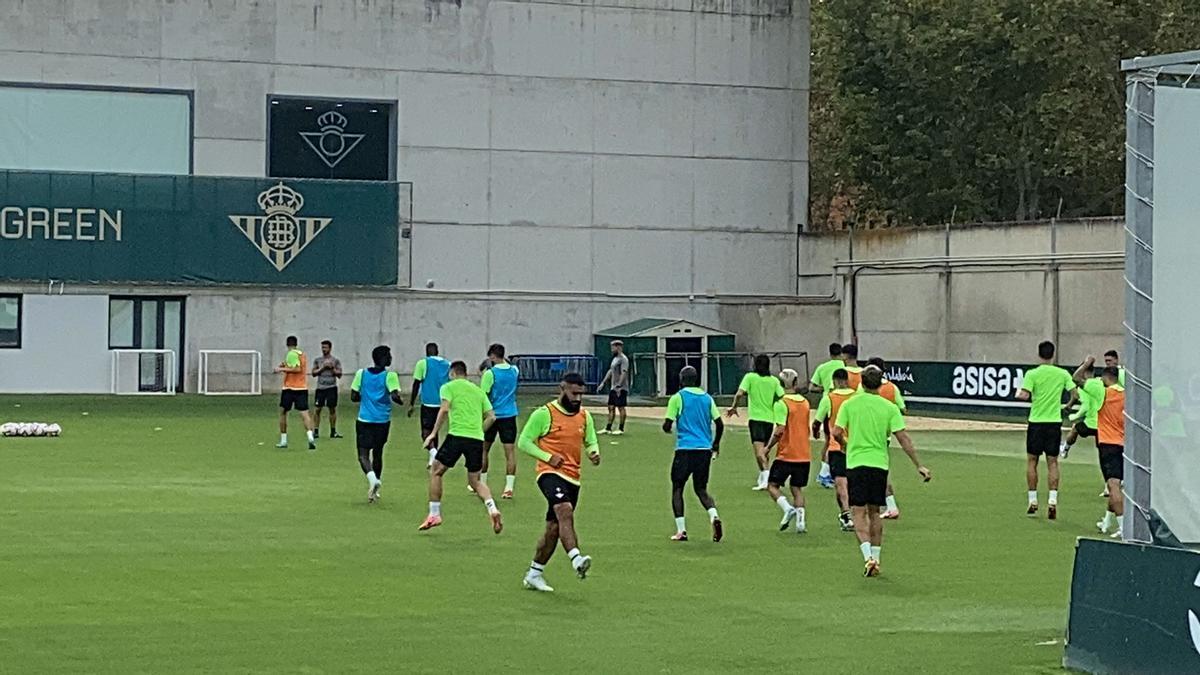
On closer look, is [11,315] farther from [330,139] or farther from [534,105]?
[534,105]

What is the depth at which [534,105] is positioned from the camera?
60.2 metres

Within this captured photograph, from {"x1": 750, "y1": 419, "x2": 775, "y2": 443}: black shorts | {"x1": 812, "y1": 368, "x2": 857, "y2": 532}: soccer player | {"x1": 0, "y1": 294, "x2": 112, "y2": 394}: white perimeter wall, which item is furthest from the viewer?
{"x1": 0, "y1": 294, "x2": 112, "y2": 394}: white perimeter wall

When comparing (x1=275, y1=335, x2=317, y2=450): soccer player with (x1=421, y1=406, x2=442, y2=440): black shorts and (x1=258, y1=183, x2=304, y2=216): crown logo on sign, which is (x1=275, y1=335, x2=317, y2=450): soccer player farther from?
(x1=258, y1=183, x2=304, y2=216): crown logo on sign

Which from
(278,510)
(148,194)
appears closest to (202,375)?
(148,194)

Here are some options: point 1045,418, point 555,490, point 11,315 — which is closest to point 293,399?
point 1045,418

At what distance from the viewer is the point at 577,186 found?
61.0 meters

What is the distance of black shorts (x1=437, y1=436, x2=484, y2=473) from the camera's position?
22734 millimetres

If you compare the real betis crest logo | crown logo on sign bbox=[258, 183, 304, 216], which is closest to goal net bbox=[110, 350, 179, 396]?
the real betis crest logo

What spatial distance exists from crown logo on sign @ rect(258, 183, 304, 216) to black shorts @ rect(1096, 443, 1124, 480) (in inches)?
1452

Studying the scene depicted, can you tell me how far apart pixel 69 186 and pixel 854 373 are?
3510 centimetres

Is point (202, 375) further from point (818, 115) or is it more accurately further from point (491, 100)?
point (818, 115)

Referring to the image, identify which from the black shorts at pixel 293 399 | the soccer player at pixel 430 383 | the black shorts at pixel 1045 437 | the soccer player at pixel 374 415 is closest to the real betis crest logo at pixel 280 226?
the black shorts at pixel 293 399

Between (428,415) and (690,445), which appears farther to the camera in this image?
(428,415)

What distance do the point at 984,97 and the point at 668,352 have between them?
1788 centimetres
